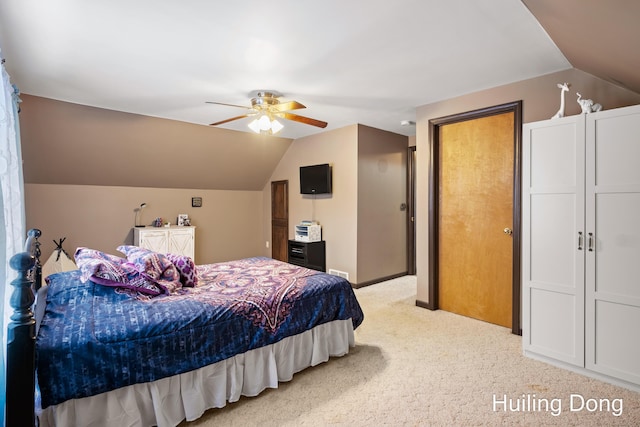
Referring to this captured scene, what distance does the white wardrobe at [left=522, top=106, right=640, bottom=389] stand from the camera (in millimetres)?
2314

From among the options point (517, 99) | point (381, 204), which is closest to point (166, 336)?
point (517, 99)

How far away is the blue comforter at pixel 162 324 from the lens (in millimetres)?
1618

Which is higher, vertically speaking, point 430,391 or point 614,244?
point 614,244

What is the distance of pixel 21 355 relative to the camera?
1.38m

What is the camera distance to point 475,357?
→ 2828mm

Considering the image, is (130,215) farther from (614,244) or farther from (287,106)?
(614,244)

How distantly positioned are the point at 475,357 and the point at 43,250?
5632 mm

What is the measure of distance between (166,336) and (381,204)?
12.9 feet

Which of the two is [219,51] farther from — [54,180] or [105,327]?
[54,180]

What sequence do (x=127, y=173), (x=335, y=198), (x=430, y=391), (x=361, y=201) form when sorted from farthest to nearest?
(x=335, y=198) < (x=127, y=173) < (x=361, y=201) < (x=430, y=391)

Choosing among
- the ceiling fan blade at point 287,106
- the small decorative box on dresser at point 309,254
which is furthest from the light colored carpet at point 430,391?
the ceiling fan blade at point 287,106

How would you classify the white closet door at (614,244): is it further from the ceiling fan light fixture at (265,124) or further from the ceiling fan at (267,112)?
the ceiling fan light fixture at (265,124)

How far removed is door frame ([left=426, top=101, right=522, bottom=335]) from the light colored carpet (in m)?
0.52

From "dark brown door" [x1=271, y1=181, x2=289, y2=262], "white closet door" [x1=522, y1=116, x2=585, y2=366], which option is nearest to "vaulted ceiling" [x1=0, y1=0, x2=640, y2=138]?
"white closet door" [x1=522, y1=116, x2=585, y2=366]
